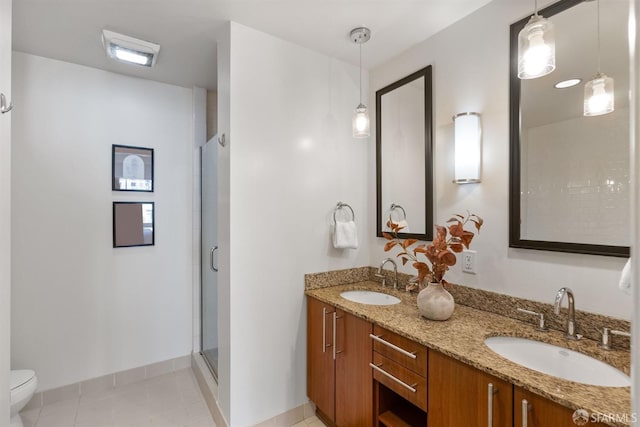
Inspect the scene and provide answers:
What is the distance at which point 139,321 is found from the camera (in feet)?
8.16

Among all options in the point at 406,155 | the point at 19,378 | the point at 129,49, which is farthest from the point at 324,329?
the point at 129,49

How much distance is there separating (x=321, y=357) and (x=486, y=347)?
1034 mm

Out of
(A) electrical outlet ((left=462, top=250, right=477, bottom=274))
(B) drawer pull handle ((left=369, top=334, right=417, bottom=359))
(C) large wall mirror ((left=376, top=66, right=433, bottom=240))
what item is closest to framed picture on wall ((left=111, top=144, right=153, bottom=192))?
(C) large wall mirror ((left=376, top=66, right=433, bottom=240))

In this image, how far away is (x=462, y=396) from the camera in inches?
44.1

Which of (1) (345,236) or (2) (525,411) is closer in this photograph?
(2) (525,411)

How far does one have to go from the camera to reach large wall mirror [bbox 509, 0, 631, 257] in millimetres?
1196

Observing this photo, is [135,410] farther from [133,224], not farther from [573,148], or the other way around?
[573,148]

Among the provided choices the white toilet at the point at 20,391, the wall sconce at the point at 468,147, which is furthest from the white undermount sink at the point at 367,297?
the white toilet at the point at 20,391

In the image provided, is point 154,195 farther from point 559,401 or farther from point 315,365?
point 559,401

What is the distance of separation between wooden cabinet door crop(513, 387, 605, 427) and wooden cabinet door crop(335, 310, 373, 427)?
2.25ft

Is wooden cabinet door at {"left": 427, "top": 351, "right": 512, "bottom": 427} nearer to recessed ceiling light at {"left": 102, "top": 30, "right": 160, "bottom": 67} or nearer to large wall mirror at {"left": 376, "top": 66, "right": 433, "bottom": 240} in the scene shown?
large wall mirror at {"left": 376, "top": 66, "right": 433, "bottom": 240}

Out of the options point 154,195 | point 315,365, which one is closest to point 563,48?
point 315,365

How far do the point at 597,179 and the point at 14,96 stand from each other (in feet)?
11.0

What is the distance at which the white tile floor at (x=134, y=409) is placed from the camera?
1.99m
